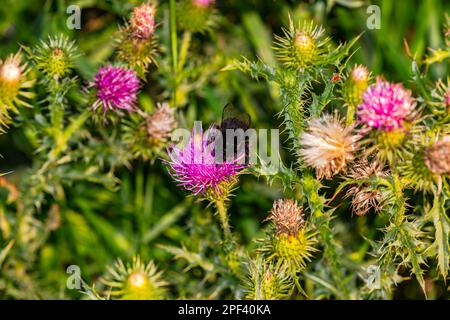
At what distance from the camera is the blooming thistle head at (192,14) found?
10.4 ft

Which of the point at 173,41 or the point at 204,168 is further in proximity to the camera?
the point at 173,41

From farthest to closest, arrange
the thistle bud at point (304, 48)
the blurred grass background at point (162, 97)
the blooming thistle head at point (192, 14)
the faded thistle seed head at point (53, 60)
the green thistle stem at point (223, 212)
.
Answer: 1. the blurred grass background at point (162, 97)
2. the blooming thistle head at point (192, 14)
3. the faded thistle seed head at point (53, 60)
4. the green thistle stem at point (223, 212)
5. the thistle bud at point (304, 48)

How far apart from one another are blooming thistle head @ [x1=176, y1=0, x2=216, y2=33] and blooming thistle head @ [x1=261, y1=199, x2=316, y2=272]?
4.18 ft

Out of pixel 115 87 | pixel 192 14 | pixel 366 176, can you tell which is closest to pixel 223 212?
pixel 366 176

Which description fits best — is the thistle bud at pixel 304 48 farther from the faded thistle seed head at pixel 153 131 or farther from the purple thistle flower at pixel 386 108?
the faded thistle seed head at pixel 153 131

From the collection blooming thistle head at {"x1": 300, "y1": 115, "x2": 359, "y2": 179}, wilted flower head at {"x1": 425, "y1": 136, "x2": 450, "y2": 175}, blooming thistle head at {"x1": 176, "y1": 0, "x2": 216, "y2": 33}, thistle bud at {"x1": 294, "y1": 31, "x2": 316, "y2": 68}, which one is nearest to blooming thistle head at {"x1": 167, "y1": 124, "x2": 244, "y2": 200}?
blooming thistle head at {"x1": 300, "y1": 115, "x2": 359, "y2": 179}

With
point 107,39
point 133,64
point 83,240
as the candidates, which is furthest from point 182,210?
point 107,39

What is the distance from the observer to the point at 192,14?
317cm

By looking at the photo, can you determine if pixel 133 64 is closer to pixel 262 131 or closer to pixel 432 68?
pixel 262 131

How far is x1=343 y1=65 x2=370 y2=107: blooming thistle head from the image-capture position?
226cm

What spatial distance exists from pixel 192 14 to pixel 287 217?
4.55 feet

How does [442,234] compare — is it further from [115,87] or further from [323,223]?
[115,87]

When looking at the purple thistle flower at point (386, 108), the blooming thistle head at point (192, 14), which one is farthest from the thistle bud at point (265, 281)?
the blooming thistle head at point (192, 14)

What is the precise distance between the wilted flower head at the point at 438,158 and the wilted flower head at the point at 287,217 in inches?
19.7
